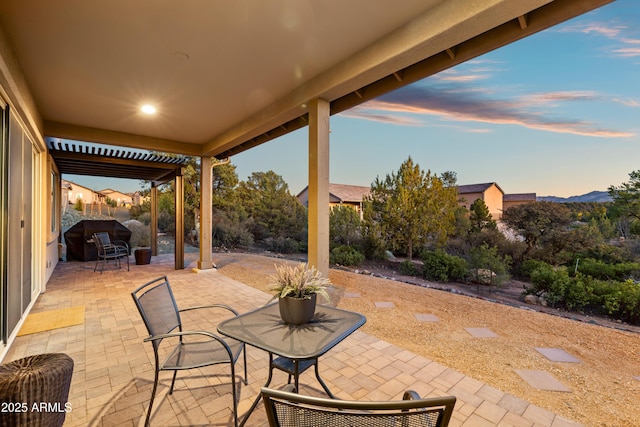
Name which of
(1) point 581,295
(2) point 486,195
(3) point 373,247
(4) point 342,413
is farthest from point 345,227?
(4) point 342,413

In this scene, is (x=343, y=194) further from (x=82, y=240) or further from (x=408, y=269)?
(x=82, y=240)

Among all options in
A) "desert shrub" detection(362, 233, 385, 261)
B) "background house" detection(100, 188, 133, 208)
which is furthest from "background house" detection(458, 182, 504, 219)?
"background house" detection(100, 188, 133, 208)

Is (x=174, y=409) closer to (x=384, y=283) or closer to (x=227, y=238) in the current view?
(x=384, y=283)

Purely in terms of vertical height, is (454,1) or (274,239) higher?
(454,1)

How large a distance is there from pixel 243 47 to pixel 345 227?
692 cm

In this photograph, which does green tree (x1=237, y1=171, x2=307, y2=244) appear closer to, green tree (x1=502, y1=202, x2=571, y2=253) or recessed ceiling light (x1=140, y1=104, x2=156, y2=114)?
green tree (x1=502, y1=202, x2=571, y2=253)

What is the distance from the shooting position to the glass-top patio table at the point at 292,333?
1403 millimetres

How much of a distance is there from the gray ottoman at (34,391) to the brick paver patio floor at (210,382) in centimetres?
63

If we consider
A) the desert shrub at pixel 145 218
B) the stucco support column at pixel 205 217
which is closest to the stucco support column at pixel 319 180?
Result: the stucco support column at pixel 205 217

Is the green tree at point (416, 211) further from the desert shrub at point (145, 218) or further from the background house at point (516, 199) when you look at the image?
the desert shrub at point (145, 218)

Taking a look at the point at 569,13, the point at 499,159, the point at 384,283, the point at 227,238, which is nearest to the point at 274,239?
the point at 227,238

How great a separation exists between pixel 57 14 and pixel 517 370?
4.71 meters

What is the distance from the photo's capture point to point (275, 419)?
802mm

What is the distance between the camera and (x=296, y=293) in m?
1.70
